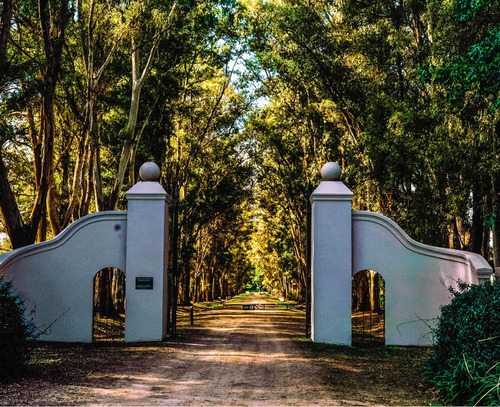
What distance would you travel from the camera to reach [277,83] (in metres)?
25.8

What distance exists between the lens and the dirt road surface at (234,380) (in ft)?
25.9

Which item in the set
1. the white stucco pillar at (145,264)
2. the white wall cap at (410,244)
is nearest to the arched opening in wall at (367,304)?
the white wall cap at (410,244)

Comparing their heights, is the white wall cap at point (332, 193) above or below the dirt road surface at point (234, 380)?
above

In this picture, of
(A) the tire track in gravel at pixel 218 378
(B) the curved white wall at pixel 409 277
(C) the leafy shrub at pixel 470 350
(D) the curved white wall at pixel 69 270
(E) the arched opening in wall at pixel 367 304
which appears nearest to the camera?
(C) the leafy shrub at pixel 470 350

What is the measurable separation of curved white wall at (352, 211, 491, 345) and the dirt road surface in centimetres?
234

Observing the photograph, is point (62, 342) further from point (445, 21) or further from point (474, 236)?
point (445, 21)

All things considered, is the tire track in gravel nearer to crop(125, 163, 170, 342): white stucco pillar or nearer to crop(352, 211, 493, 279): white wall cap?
crop(125, 163, 170, 342): white stucco pillar

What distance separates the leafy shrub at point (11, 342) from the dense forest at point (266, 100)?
214 inches

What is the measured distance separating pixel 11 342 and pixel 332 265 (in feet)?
26.9

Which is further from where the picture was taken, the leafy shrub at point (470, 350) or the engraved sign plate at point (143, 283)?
the engraved sign plate at point (143, 283)

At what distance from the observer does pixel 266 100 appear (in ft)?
93.6

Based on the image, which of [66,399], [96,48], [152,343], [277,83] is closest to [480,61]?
[66,399]

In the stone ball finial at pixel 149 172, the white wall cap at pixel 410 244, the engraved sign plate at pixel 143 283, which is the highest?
the stone ball finial at pixel 149 172

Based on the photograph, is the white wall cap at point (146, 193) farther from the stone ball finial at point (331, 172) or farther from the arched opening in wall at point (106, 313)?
the arched opening in wall at point (106, 313)
